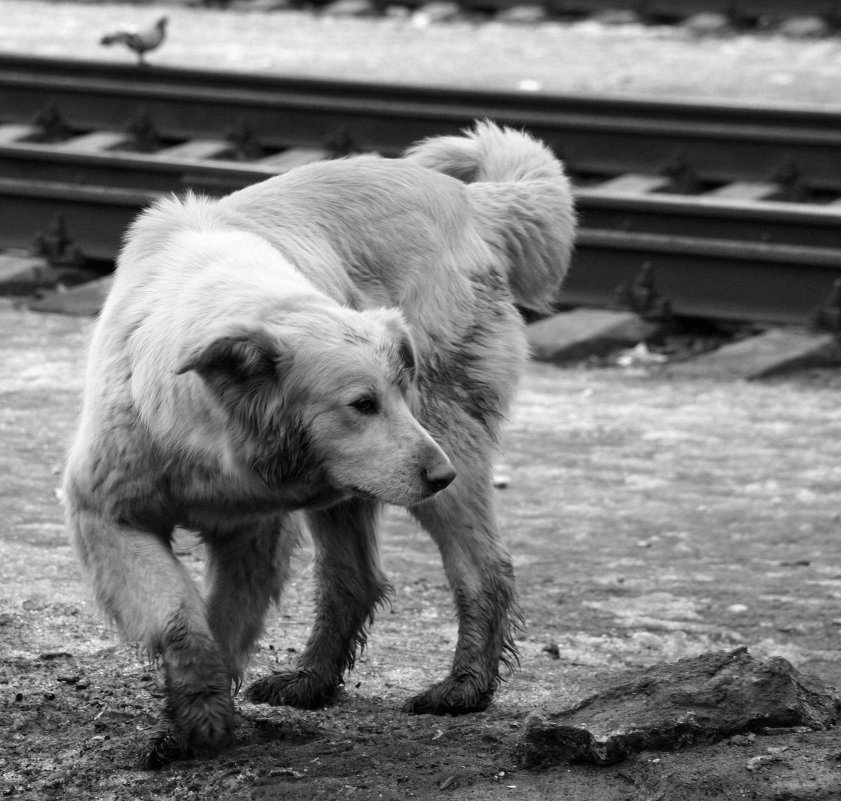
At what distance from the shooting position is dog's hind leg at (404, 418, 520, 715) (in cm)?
530

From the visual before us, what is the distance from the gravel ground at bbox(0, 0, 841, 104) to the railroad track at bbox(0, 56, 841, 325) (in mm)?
1534

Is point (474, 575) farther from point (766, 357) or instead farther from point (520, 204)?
point (766, 357)

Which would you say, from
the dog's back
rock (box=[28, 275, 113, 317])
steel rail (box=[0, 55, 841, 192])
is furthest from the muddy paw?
steel rail (box=[0, 55, 841, 192])

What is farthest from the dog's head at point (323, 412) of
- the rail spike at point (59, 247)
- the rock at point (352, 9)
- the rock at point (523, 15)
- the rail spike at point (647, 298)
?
the rock at point (352, 9)

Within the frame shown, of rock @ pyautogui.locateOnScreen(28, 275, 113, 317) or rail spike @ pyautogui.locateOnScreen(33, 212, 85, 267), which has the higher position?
rail spike @ pyautogui.locateOnScreen(33, 212, 85, 267)

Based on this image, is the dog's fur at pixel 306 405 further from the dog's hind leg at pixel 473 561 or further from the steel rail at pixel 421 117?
the steel rail at pixel 421 117

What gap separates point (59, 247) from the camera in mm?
10562

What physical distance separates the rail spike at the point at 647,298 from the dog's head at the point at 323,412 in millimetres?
5219

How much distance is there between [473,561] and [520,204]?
1.25 meters

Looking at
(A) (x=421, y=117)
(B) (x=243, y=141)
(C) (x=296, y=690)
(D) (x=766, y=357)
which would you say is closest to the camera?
(C) (x=296, y=690)

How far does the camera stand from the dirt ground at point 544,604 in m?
4.54

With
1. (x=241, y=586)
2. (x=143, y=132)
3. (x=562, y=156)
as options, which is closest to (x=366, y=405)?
(x=241, y=586)

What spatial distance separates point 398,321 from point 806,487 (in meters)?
3.28

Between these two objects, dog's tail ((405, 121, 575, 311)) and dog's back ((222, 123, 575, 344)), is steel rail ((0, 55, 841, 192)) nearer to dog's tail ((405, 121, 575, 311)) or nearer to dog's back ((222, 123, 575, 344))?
dog's tail ((405, 121, 575, 311))
